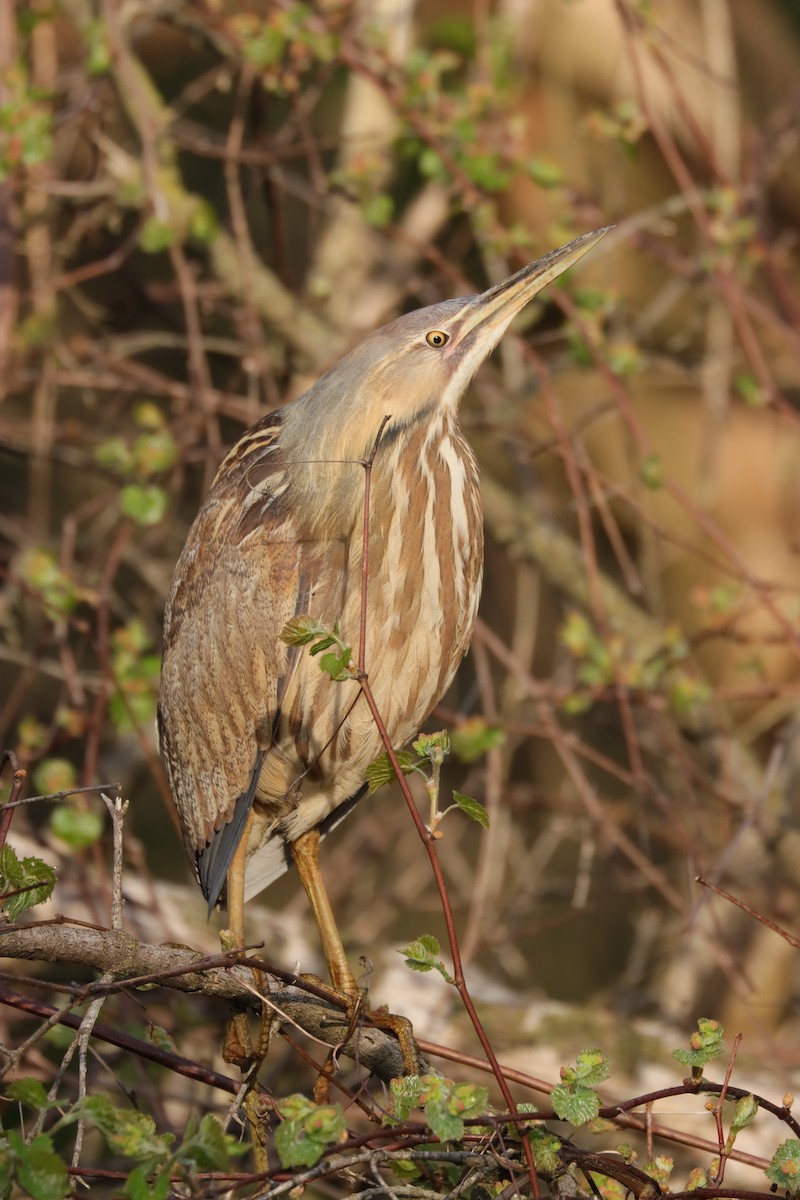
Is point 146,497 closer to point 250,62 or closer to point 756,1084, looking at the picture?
point 250,62

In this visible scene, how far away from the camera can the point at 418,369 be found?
2207 millimetres

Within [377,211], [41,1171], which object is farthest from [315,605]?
[377,211]

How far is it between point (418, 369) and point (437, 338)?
0.05 metres

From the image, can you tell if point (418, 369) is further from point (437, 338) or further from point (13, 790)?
point (13, 790)

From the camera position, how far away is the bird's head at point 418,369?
2.20 m

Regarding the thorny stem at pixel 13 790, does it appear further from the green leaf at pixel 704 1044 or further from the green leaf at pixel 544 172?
the green leaf at pixel 544 172

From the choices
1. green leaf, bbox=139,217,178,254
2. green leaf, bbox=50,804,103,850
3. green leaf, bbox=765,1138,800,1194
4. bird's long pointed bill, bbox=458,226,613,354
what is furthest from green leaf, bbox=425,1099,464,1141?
green leaf, bbox=139,217,178,254

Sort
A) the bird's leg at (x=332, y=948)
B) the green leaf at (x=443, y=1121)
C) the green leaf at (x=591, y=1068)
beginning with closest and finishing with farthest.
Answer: the green leaf at (x=443, y=1121), the green leaf at (x=591, y=1068), the bird's leg at (x=332, y=948)

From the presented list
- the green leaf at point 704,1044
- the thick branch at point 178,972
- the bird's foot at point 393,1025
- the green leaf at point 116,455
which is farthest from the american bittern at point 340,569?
the green leaf at point 704,1044

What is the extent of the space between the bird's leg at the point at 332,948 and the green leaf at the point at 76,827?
356 millimetres

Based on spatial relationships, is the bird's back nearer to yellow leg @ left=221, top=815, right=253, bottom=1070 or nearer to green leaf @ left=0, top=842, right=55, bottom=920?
yellow leg @ left=221, top=815, right=253, bottom=1070

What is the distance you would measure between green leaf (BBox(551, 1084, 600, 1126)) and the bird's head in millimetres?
1065

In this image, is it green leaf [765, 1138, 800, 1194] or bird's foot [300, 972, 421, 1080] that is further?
bird's foot [300, 972, 421, 1080]

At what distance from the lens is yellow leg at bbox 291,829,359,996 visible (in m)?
2.31
